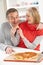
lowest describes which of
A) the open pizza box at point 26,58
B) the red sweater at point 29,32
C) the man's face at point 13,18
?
the open pizza box at point 26,58

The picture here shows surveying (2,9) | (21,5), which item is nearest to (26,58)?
(21,5)

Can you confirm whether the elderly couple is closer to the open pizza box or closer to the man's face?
the man's face

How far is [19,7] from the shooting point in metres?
2.53

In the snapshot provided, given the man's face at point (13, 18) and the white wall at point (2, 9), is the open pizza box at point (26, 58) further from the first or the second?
the white wall at point (2, 9)

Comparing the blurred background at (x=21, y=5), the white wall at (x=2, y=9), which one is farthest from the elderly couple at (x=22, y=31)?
the white wall at (x=2, y=9)

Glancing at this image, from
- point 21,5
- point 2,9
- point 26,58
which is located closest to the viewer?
point 26,58

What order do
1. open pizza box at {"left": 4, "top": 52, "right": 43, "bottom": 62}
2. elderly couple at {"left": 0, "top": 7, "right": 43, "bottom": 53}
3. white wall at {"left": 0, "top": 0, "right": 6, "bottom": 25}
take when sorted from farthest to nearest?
white wall at {"left": 0, "top": 0, "right": 6, "bottom": 25} < elderly couple at {"left": 0, "top": 7, "right": 43, "bottom": 53} < open pizza box at {"left": 4, "top": 52, "right": 43, "bottom": 62}

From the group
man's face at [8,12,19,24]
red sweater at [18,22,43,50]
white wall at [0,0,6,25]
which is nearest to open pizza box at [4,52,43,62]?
red sweater at [18,22,43,50]

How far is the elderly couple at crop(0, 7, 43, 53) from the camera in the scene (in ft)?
6.26

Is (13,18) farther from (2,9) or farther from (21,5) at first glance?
(2,9)

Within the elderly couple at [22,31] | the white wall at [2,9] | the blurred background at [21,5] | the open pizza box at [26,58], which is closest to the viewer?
the open pizza box at [26,58]

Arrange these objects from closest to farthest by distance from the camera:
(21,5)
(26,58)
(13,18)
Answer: (26,58), (13,18), (21,5)

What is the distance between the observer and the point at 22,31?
2039 mm

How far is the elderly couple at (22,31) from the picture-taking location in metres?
1.91
